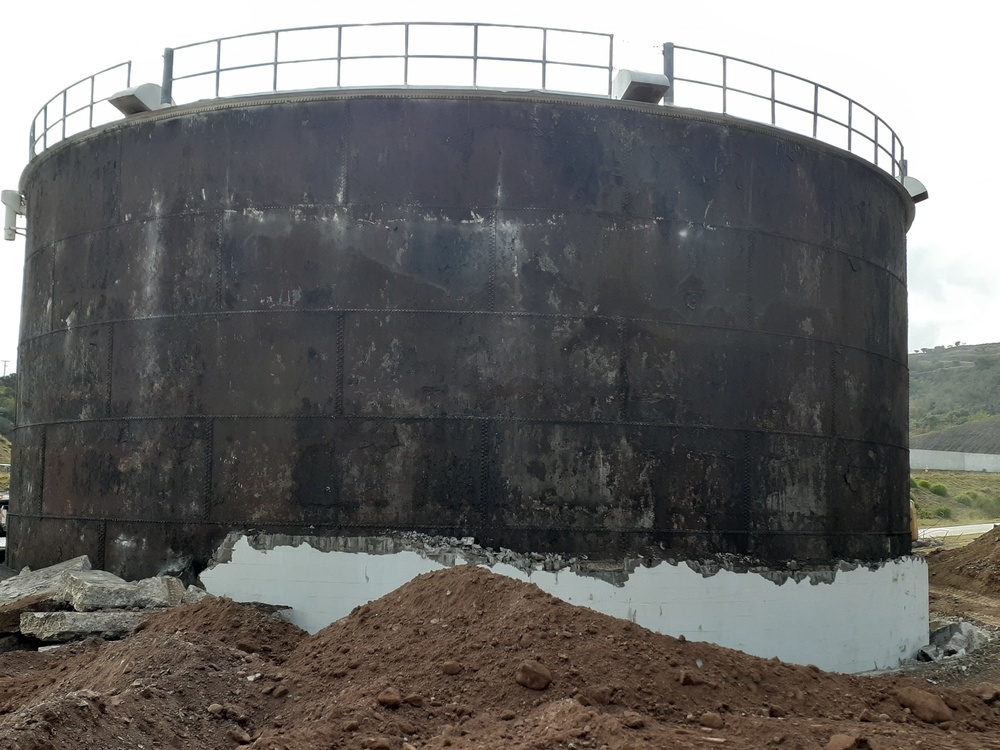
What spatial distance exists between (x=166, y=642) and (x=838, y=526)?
25.6ft

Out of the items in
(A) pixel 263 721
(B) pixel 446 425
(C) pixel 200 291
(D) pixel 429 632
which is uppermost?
(C) pixel 200 291

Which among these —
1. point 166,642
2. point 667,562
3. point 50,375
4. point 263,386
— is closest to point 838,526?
point 667,562

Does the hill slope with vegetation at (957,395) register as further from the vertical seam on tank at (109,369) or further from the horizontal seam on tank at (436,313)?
the vertical seam on tank at (109,369)

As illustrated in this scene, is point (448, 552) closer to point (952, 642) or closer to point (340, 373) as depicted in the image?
point (340, 373)

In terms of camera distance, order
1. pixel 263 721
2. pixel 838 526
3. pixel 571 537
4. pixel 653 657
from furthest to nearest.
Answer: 1. pixel 838 526
2. pixel 571 537
3. pixel 653 657
4. pixel 263 721

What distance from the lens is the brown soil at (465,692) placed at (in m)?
6.29

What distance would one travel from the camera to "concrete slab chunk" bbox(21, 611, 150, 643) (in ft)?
32.7

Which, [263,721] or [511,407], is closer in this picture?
[263,721]

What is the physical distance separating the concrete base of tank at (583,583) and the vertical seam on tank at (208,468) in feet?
1.45

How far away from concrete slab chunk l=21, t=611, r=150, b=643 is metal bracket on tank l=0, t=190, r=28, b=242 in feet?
25.8

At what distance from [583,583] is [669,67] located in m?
5.99

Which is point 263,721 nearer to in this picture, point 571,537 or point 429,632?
point 429,632

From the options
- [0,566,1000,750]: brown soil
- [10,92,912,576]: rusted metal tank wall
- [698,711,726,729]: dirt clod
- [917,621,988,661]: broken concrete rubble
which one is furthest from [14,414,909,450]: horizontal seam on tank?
[698,711,726,729]: dirt clod

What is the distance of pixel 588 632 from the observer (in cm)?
795
